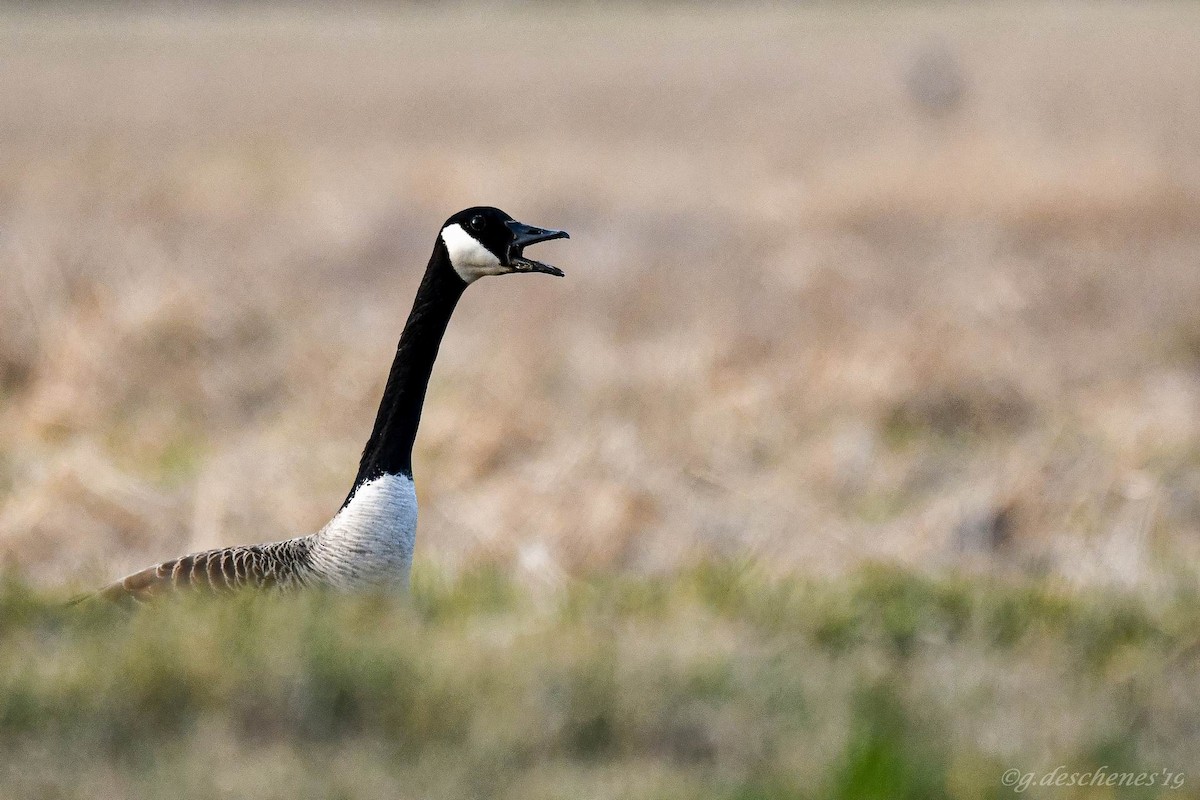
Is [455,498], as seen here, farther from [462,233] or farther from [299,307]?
[299,307]

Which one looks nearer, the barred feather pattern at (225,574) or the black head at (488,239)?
the barred feather pattern at (225,574)

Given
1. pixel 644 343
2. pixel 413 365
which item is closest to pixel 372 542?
pixel 413 365

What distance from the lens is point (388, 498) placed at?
443cm

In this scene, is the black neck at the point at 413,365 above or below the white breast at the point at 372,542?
above

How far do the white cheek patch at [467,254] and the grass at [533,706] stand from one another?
3.39 feet

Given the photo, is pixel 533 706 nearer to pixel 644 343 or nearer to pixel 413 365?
pixel 413 365

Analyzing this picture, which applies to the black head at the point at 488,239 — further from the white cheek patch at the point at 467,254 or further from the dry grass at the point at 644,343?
the dry grass at the point at 644,343

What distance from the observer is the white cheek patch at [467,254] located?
4.54m

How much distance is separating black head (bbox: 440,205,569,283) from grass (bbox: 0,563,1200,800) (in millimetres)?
1038

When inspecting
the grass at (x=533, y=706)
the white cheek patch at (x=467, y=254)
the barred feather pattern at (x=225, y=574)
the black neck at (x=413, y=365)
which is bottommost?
the grass at (x=533, y=706)

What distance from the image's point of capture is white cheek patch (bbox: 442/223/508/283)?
4.54m

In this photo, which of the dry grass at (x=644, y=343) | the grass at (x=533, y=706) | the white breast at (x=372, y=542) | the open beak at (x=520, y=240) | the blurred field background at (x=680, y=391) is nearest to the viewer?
the grass at (x=533, y=706)

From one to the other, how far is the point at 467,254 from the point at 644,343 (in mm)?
6518

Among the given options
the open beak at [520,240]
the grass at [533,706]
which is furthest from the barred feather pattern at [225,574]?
the open beak at [520,240]
